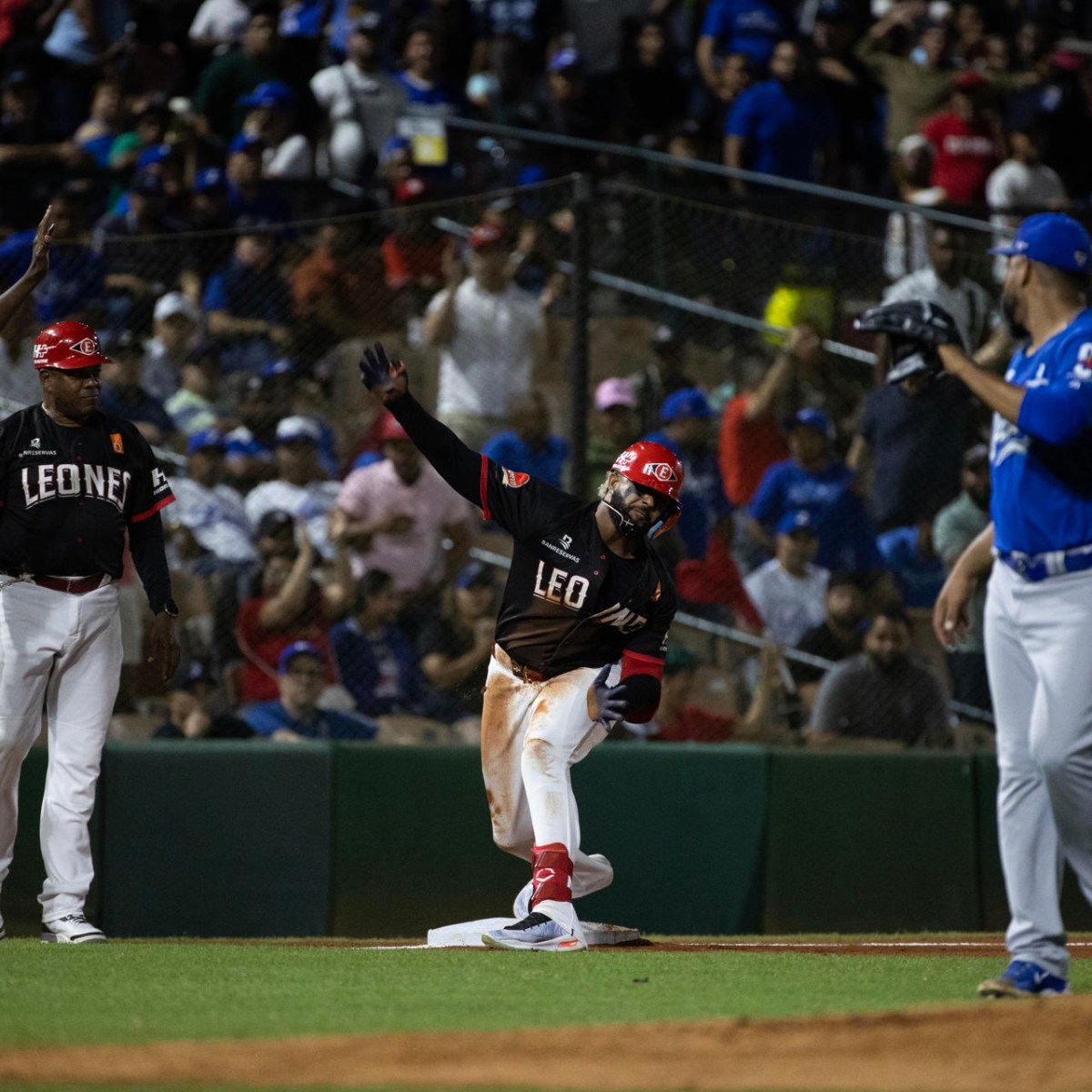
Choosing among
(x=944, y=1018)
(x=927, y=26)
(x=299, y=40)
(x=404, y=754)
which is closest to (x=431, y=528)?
(x=404, y=754)

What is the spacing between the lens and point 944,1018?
445 centimetres

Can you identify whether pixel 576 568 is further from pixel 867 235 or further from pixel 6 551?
pixel 867 235

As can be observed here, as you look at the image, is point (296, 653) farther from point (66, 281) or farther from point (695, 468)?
point (695, 468)

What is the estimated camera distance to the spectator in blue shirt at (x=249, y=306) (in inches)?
404

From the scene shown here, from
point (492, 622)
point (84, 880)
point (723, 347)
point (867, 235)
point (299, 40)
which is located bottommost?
point (84, 880)

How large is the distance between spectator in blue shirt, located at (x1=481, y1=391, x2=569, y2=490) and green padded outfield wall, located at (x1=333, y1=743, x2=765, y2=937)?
1920 millimetres

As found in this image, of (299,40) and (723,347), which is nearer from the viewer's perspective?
(723,347)

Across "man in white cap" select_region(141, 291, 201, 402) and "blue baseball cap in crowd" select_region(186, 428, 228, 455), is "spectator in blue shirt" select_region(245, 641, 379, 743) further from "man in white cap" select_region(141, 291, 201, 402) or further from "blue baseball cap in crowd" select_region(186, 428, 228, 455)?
"man in white cap" select_region(141, 291, 201, 402)

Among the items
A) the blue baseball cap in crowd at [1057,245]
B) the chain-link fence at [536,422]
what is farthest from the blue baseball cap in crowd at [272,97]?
the blue baseball cap in crowd at [1057,245]

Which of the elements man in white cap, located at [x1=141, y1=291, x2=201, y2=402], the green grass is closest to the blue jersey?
the green grass

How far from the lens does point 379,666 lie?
31.9 ft

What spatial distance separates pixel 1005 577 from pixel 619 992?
159 centimetres

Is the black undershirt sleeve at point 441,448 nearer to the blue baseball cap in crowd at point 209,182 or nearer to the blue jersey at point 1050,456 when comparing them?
the blue jersey at point 1050,456

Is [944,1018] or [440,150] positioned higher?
[440,150]
